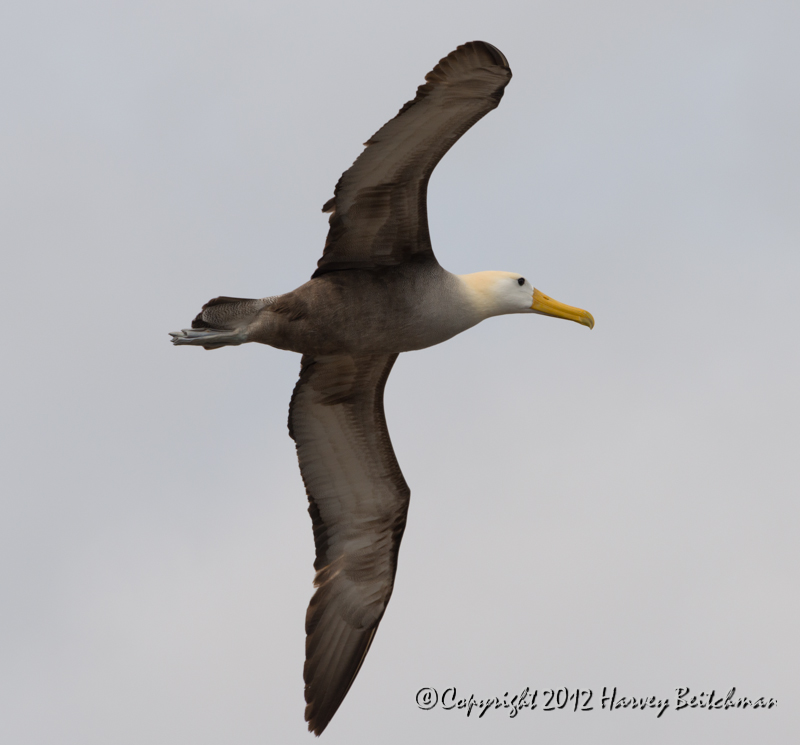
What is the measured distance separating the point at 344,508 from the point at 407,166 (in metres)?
4.53

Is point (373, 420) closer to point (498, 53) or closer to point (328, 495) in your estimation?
point (328, 495)

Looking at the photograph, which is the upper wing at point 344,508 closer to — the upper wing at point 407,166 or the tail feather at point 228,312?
the tail feather at point 228,312

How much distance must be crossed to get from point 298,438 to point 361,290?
2.60m

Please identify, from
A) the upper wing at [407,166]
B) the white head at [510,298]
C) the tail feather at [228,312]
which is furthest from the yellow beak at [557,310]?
the tail feather at [228,312]

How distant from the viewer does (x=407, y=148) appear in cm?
1281

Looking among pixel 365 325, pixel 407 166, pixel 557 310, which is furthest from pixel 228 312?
pixel 557 310

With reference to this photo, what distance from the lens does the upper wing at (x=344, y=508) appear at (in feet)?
48.6

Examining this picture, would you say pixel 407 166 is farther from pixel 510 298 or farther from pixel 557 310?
pixel 557 310

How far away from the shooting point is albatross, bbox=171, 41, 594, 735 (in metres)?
12.7

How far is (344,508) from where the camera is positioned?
50.9 ft

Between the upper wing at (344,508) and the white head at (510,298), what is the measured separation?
1.41 meters

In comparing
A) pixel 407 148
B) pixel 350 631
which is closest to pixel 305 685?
pixel 350 631

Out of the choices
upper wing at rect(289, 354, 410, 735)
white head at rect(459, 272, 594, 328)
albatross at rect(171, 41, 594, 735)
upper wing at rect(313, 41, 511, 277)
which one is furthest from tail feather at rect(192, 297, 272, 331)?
white head at rect(459, 272, 594, 328)

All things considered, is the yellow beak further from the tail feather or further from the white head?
the tail feather
